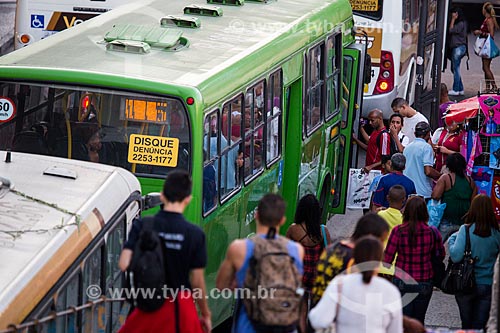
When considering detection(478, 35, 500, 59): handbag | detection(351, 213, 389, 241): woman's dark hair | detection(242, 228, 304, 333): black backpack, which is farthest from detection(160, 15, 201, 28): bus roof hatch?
detection(478, 35, 500, 59): handbag

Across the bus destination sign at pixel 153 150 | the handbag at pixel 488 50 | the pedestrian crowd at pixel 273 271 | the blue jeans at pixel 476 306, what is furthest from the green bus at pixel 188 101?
the handbag at pixel 488 50

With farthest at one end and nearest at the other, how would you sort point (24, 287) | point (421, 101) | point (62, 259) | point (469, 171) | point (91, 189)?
point (421, 101) < point (469, 171) < point (91, 189) < point (62, 259) < point (24, 287)

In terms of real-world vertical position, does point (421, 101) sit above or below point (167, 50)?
below

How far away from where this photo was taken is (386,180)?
12344 millimetres

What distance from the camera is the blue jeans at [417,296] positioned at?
395 inches

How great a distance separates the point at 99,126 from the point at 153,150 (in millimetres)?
519

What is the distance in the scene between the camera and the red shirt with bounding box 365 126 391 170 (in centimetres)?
1464

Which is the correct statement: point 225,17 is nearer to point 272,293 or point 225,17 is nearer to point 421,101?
point 272,293

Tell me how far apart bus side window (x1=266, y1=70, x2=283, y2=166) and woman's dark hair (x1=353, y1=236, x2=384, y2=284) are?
5119 mm

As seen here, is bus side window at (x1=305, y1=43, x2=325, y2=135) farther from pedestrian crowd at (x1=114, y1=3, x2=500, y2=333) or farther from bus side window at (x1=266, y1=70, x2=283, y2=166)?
pedestrian crowd at (x1=114, y1=3, x2=500, y2=333)

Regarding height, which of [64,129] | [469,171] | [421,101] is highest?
[64,129]

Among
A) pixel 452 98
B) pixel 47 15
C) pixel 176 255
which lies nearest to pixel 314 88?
pixel 47 15

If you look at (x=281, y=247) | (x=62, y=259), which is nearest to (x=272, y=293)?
(x=281, y=247)

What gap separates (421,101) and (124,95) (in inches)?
447
